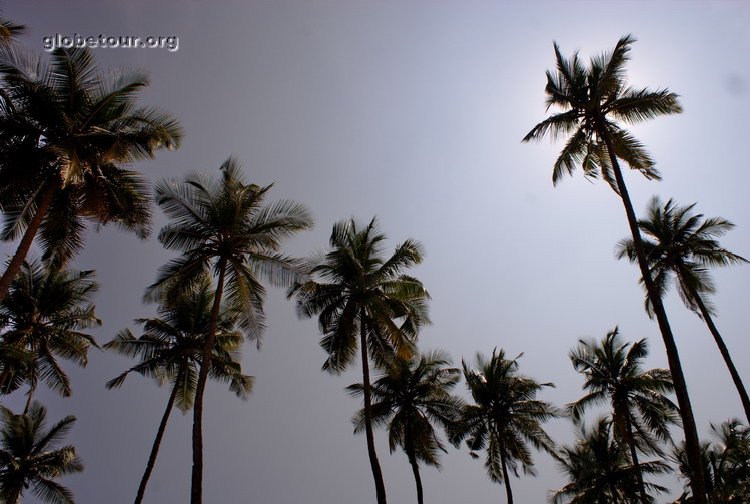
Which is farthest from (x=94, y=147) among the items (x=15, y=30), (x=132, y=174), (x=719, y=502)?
(x=719, y=502)

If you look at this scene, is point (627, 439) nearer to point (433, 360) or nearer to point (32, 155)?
point (433, 360)

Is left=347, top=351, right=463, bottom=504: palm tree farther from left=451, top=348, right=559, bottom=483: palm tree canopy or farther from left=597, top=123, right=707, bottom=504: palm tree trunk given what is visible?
left=597, top=123, right=707, bottom=504: palm tree trunk

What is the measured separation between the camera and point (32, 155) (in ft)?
47.1

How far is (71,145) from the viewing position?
1449 centimetres

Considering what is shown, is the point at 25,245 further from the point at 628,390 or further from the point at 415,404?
the point at 628,390

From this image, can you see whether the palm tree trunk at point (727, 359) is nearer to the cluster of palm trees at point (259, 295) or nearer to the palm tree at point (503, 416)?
the cluster of palm trees at point (259, 295)

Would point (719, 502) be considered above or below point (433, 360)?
below

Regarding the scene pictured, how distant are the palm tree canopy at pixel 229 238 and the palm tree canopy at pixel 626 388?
19.2m

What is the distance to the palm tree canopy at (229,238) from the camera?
17438 millimetres

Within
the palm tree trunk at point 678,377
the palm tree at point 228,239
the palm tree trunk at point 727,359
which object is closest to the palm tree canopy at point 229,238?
the palm tree at point 228,239

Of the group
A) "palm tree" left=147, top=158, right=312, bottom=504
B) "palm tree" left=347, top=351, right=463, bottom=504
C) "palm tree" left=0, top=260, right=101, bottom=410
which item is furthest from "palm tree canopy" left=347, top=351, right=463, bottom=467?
"palm tree" left=0, top=260, right=101, bottom=410

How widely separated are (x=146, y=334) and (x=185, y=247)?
693 cm

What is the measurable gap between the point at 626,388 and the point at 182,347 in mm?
24061

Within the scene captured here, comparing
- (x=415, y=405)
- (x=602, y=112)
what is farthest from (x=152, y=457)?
(x=602, y=112)
